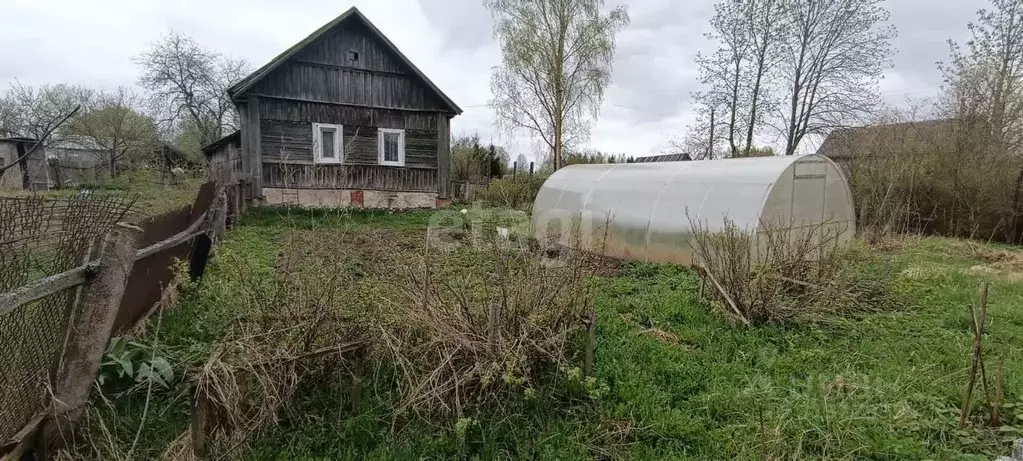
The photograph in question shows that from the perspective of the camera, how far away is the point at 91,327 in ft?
7.59

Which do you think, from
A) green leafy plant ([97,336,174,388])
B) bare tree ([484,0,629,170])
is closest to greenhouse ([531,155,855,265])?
green leafy plant ([97,336,174,388])

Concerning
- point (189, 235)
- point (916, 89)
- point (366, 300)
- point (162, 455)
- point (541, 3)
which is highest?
point (541, 3)

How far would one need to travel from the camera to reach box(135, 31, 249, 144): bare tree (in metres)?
28.5

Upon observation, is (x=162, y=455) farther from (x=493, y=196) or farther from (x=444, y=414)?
(x=493, y=196)

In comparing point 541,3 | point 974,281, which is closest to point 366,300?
point 974,281

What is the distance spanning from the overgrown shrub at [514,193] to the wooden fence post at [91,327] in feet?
45.8

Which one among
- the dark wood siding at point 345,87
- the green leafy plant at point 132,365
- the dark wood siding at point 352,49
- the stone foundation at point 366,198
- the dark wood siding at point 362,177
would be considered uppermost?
the dark wood siding at point 352,49

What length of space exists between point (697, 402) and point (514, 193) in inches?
563

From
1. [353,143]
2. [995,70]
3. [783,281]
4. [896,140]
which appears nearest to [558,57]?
[353,143]

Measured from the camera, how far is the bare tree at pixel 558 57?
2183 centimetres

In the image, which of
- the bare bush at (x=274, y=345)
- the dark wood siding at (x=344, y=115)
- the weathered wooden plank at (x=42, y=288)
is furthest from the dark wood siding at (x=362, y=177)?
the weathered wooden plank at (x=42, y=288)

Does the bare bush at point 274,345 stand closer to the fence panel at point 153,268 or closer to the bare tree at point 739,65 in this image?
the fence panel at point 153,268

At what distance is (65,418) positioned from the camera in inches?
93.4

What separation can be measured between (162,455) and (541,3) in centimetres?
2286
